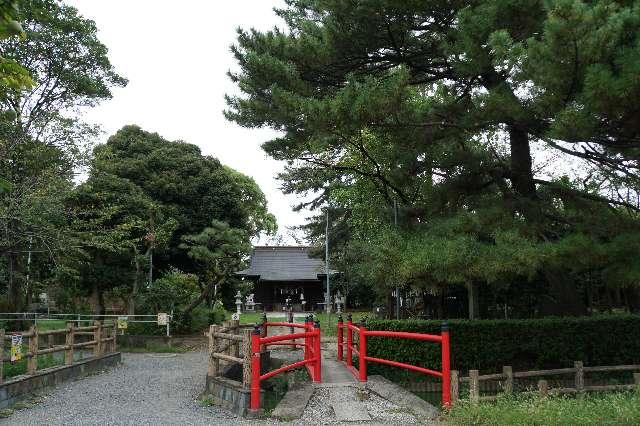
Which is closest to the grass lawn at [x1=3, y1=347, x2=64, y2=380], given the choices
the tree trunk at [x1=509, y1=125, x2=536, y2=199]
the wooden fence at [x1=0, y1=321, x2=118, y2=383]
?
the wooden fence at [x1=0, y1=321, x2=118, y2=383]

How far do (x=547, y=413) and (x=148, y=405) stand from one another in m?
5.60

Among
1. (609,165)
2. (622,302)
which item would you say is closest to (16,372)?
(609,165)

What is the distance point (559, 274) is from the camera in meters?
9.65

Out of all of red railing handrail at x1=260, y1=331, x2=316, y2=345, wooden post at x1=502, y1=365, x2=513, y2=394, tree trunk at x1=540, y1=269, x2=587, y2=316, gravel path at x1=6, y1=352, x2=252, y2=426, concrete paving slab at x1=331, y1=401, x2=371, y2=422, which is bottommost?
gravel path at x1=6, y1=352, x2=252, y2=426

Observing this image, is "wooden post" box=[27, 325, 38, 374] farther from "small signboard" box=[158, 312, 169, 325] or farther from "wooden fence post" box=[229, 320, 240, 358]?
"small signboard" box=[158, 312, 169, 325]

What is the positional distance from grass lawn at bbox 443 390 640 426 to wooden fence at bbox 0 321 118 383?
6336mm

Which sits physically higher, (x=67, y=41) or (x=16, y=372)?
(x=67, y=41)

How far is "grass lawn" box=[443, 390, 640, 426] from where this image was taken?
188 inches

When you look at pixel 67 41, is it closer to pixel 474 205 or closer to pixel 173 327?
pixel 173 327

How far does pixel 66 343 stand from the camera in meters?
10.8

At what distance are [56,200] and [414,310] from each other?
10301 millimetres

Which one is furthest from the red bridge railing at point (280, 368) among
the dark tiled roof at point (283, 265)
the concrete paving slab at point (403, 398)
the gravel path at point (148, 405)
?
the dark tiled roof at point (283, 265)

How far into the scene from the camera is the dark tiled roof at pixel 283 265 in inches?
1425

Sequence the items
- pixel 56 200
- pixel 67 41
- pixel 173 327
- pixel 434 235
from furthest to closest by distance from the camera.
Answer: pixel 173 327 → pixel 67 41 → pixel 56 200 → pixel 434 235
